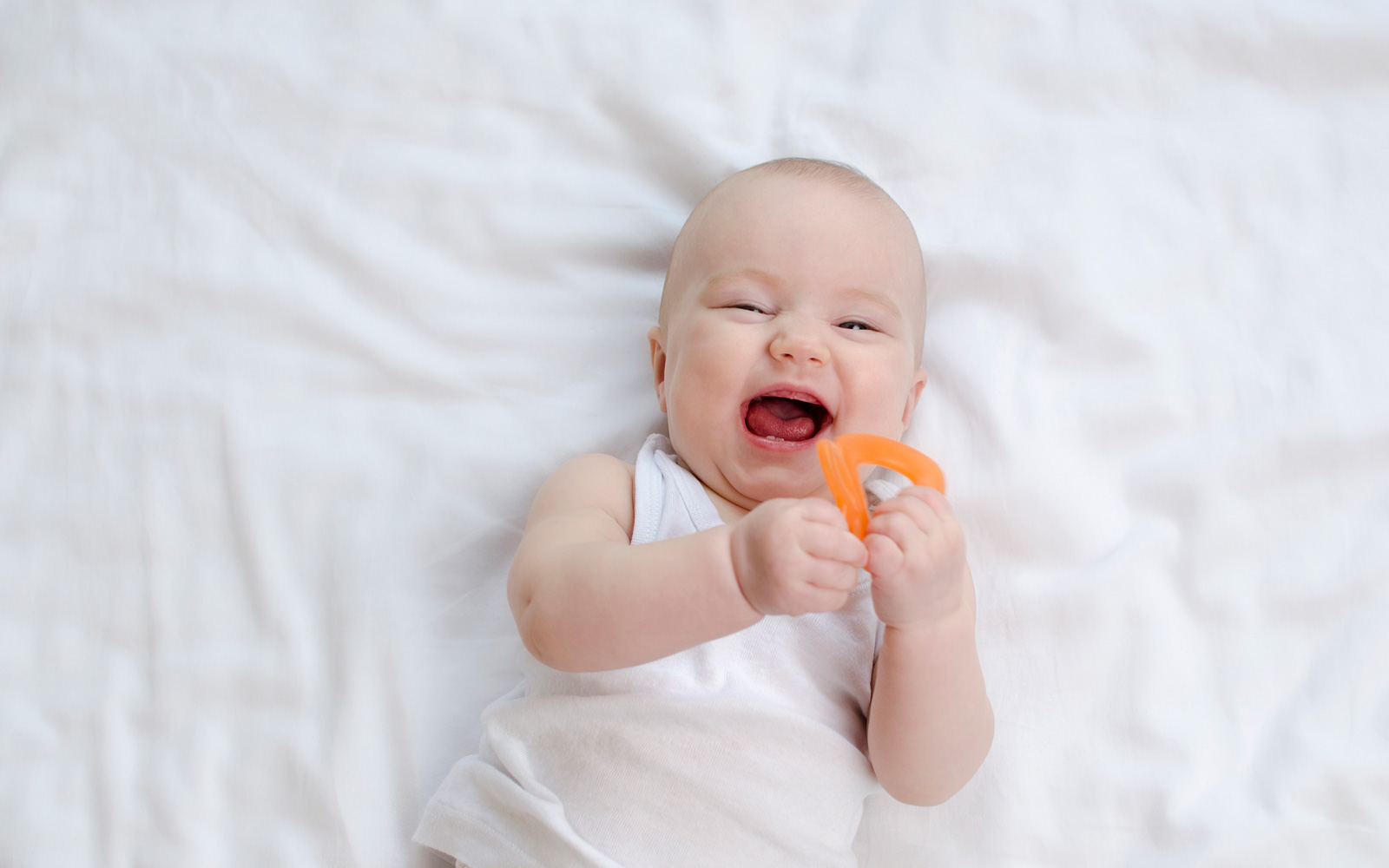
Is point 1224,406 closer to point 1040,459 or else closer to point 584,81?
point 1040,459

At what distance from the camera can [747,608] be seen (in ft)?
3.22

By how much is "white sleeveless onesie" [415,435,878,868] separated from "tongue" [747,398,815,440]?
0.14m

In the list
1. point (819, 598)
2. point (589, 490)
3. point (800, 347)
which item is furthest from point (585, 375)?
point (819, 598)

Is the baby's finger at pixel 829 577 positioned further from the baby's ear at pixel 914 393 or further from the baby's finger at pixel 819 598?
the baby's ear at pixel 914 393

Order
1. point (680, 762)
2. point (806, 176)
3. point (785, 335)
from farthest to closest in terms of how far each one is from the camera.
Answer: point (806, 176) < point (785, 335) < point (680, 762)

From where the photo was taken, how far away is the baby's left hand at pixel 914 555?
0.99 meters

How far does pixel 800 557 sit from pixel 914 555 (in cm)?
14

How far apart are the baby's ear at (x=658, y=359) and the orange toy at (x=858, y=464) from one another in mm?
437

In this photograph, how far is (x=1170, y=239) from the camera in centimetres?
153

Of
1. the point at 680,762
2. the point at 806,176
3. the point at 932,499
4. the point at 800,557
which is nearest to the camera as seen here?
the point at 800,557

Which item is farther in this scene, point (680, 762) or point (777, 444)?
point (777, 444)

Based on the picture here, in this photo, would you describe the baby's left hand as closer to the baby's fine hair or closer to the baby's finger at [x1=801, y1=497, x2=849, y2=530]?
the baby's finger at [x1=801, y1=497, x2=849, y2=530]

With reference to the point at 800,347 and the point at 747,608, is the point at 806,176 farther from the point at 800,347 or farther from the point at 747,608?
the point at 747,608

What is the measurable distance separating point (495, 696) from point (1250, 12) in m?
1.53
